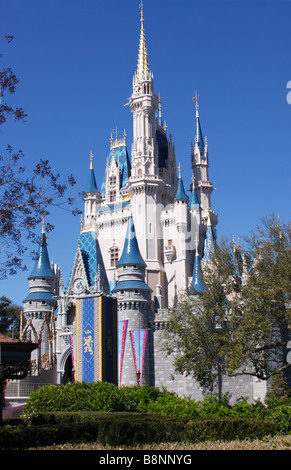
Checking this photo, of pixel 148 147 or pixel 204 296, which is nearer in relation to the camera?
pixel 204 296

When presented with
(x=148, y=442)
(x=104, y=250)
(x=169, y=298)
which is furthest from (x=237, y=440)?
(x=104, y=250)

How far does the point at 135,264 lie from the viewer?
113ft

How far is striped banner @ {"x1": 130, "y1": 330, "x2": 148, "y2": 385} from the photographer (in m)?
31.6

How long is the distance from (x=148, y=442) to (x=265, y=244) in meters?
12.0

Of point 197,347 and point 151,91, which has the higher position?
point 151,91

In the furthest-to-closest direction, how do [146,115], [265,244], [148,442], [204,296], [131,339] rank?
[146,115] → [131,339] → [204,296] → [265,244] → [148,442]

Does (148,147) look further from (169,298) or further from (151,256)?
(169,298)

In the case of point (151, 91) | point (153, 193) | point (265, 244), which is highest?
point (151, 91)

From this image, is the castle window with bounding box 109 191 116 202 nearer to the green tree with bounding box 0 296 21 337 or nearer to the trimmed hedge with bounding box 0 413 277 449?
the green tree with bounding box 0 296 21 337

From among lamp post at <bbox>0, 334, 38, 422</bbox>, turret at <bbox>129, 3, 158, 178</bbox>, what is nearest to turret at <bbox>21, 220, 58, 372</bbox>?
turret at <bbox>129, 3, 158, 178</bbox>

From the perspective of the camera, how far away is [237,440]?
1353 cm

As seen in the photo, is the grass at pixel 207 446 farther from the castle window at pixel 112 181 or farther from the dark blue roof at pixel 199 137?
the dark blue roof at pixel 199 137

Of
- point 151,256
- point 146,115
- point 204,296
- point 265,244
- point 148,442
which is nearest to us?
point 148,442

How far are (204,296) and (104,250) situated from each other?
21.5 m
